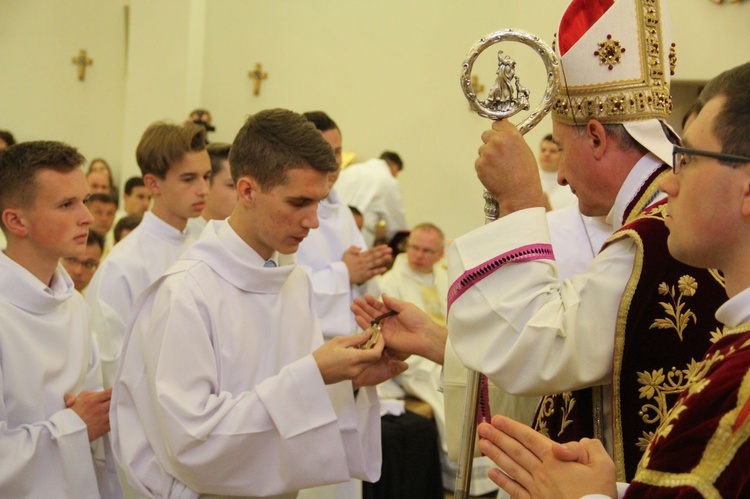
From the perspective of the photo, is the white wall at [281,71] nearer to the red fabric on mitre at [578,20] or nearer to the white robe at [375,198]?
the white robe at [375,198]

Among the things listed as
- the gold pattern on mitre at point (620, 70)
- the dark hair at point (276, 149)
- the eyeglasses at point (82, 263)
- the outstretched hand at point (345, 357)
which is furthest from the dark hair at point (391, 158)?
the gold pattern on mitre at point (620, 70)

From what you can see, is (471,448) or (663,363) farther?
(471,448)

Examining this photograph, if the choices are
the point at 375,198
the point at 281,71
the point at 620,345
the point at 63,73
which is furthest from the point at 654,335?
the point at 63,73

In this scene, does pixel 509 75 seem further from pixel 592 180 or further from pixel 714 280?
pixel 714 280

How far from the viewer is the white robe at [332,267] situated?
518 cm

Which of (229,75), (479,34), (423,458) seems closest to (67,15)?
(229,75)

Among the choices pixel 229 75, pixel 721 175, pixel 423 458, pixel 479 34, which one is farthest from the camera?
pixel 229 75

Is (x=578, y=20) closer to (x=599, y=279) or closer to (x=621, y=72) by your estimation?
(x=621, y=72)

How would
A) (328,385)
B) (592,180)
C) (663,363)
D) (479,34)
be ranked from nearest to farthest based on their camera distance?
(663,363)
(592,180)
(328,385)
(479,34)

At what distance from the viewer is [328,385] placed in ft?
10.0

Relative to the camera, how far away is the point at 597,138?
2.46 m

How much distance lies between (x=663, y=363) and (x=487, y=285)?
48 centimetres

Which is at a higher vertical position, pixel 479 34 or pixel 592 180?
pixel 479 34

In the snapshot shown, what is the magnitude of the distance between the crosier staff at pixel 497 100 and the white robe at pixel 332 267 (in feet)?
8.07
